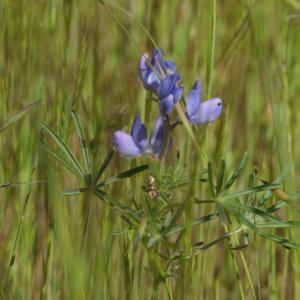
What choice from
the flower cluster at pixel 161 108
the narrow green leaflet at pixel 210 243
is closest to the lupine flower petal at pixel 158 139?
the flower cluster at pixel 161 108

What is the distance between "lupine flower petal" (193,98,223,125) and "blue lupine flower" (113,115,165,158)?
1.8 inches

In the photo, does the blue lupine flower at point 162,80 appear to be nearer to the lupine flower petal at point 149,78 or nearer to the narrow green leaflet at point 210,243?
the lupine flower petal at point 149,78

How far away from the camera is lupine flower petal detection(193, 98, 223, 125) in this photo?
0.92 metres

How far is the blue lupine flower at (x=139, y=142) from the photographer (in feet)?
3.01

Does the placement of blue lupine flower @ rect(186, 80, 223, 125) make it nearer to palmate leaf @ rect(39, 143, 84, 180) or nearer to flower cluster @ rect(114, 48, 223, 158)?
flower cluster @ rect(114, 48, 223, 158)

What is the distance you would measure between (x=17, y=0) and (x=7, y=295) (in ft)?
2.06

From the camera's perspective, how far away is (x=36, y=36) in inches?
51.2

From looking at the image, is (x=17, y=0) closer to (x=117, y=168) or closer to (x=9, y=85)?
(x=9, y=85)

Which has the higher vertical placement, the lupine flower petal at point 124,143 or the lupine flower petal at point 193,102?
the lupine flower petal at point 193,102

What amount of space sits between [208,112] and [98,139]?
0.53 feet

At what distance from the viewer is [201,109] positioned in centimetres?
94

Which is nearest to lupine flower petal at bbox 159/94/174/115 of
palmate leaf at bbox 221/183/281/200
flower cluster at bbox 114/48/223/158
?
flower cluster at bbox 114/48/223/158

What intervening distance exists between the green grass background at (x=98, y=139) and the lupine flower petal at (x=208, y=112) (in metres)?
0.02

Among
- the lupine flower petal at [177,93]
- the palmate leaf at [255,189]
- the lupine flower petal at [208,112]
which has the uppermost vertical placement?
the lupine flower petal at [177,93]
